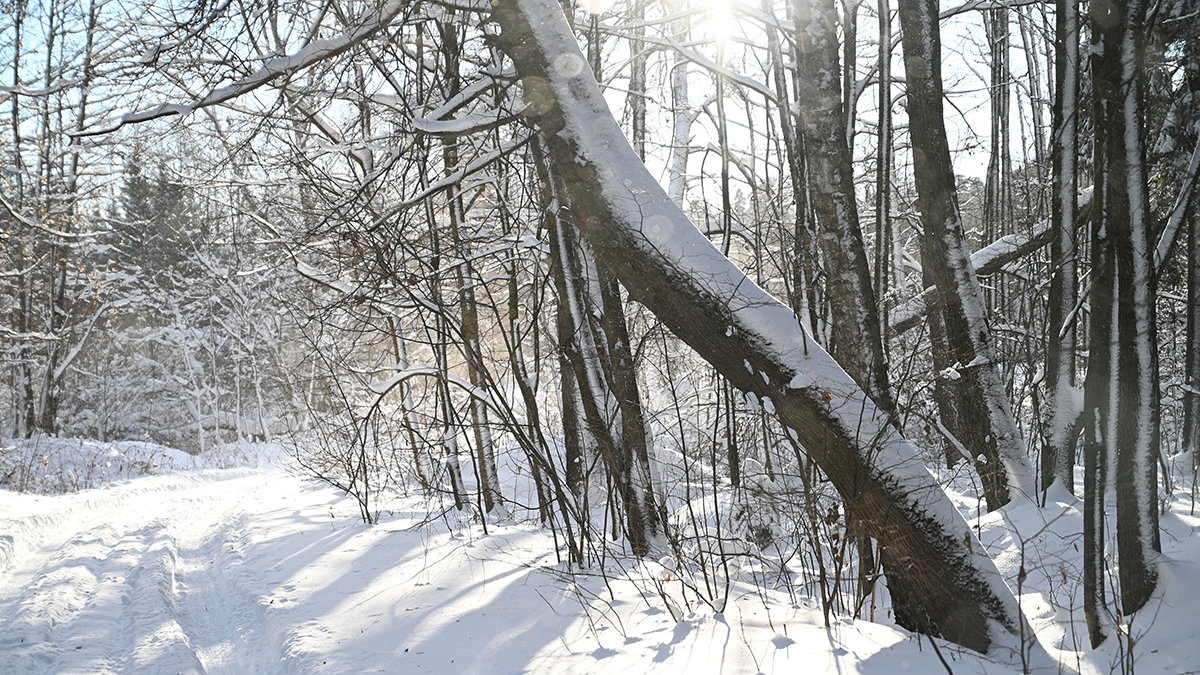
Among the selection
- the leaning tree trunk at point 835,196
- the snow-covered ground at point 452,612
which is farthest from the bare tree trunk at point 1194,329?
the leaning tree trunk at point 835,196

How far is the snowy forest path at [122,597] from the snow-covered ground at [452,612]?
0.07 feet

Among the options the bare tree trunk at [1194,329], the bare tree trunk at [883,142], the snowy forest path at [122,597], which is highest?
the bare tree trunk at [883,142]

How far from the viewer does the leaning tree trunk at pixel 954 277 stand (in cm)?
569

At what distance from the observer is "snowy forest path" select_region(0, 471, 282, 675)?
155 inches

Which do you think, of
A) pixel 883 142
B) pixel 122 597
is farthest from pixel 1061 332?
pixel 122 597

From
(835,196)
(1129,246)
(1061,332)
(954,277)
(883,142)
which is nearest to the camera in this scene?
(1129,246)

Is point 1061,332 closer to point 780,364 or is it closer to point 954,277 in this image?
point 954,277

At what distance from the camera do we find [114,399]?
27.4 metres

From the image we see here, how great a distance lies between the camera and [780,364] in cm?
330

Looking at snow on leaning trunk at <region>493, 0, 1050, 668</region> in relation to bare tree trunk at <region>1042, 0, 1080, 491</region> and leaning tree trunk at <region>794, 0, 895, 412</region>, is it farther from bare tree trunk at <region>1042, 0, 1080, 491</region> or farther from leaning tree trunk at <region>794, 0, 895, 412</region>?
bare tree trunk at <region>1042, 0, 1080, 491</region>

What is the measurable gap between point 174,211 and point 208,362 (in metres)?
7.29

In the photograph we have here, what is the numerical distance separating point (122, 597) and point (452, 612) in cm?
293

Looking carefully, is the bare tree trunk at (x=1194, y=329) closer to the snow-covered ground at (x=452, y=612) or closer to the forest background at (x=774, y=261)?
the forest background at (x=774, y=261)

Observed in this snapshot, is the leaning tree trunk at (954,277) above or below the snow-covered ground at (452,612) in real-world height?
above
